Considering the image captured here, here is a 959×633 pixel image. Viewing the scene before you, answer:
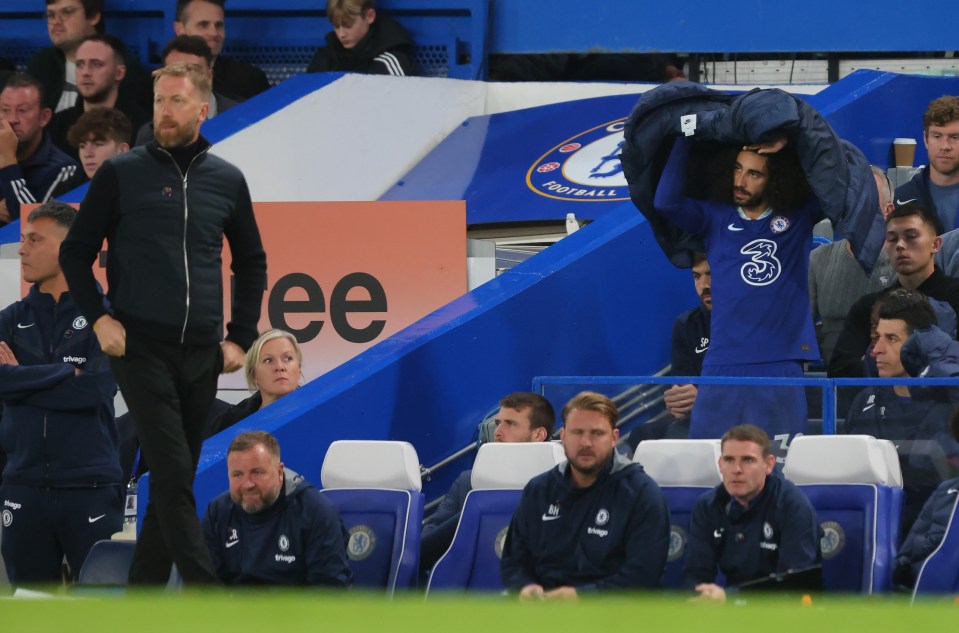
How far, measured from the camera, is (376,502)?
7273 millimetres

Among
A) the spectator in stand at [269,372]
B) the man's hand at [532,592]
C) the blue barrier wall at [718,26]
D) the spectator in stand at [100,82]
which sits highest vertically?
the blue barrier wall at [718,26]

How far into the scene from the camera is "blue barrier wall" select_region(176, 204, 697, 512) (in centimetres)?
777

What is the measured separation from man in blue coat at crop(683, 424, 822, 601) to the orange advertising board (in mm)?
2533

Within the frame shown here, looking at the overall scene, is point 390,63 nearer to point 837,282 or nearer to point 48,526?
point 837,282

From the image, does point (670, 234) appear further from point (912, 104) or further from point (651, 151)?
point (912, 104)

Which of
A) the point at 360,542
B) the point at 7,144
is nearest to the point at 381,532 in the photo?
the point at 360,542

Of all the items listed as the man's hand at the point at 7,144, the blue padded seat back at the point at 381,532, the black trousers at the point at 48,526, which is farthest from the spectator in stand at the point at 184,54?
the blue padded seat back at the point at 381,532

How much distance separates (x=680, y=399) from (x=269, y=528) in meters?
1.81

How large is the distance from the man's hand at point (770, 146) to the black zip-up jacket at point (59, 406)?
9.50 ft

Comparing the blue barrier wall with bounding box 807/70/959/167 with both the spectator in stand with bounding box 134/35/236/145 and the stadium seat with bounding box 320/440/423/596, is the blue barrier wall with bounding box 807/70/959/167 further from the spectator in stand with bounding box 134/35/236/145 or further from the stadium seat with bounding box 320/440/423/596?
the stadium seat with bounding box 320/440/423/596

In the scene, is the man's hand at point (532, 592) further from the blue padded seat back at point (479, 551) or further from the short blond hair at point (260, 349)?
the short blond hair at point (260, 349)

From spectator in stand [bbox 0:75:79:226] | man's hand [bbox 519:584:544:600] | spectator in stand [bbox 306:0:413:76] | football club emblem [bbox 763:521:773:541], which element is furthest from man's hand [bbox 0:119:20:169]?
football club emblem [bbox 763:521:773:541]

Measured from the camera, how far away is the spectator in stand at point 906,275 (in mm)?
7758

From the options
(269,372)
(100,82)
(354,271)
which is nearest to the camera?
(269,372)
